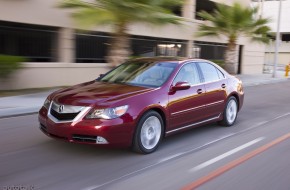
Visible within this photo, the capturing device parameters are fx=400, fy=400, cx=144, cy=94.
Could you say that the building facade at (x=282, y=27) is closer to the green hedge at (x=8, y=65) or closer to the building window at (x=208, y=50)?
the building window at (x=208, y=50)

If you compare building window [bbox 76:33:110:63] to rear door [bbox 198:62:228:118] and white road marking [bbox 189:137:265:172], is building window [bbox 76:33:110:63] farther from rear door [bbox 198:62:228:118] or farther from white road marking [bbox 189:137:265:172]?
white road marking [bbox 189:137:265:172]

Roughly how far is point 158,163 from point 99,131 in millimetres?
957

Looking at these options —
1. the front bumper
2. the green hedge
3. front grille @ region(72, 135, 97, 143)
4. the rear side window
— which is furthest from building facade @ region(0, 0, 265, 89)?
front grille @ region(72, 135, 97, 143)

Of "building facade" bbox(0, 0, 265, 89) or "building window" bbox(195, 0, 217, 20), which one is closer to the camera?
"building facade" bbox(0, 0, 265, 89)

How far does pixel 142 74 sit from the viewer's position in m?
6.89

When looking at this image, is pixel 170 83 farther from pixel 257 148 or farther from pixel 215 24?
pixel 215 24

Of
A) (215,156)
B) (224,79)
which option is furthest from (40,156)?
(224,79)

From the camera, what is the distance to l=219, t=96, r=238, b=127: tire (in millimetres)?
8273

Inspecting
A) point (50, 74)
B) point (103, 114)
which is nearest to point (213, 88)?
point (103, 114)

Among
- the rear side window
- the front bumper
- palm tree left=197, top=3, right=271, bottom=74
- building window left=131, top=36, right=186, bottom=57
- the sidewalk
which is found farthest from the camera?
palm tree left=197, top=3, right=271, bottom=74

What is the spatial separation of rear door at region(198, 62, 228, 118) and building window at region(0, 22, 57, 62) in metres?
8.54

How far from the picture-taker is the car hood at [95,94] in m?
5.70

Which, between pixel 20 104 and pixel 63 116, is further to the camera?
pixel 20 104

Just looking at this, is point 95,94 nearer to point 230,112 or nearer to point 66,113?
point 66,113
